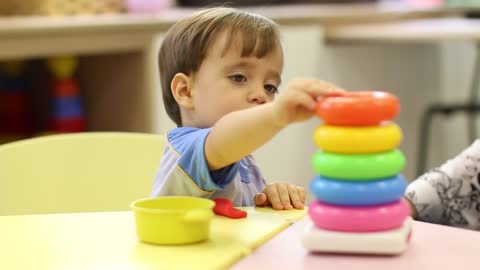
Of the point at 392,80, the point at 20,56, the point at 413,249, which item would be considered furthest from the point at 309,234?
the point at 392,80

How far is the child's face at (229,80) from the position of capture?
1.05 meters

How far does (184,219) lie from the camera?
84 centimetres

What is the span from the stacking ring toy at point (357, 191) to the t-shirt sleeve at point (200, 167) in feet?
0.55

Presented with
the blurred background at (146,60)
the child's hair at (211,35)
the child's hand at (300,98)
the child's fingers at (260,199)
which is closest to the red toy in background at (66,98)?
the blurred background at (146,60)

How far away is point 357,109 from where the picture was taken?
77cm

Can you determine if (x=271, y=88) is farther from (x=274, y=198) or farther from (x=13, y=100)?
(x=13, y=100)

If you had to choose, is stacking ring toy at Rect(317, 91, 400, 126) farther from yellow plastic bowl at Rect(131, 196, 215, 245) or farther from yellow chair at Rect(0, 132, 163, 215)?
yellow chair at Rect(0, 132, 163, 215)

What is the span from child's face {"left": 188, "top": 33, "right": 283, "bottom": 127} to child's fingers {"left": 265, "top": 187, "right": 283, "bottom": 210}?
109 millimetres

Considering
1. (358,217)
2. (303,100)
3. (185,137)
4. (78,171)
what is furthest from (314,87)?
(78,171)

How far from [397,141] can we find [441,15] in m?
2.90

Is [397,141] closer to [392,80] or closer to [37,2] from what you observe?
[37,2]

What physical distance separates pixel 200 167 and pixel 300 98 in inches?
7.4

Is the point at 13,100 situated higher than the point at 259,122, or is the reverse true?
the point at 259,122

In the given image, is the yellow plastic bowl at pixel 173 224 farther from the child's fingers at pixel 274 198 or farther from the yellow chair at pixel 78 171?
the yellow chair at pixel 78 171
